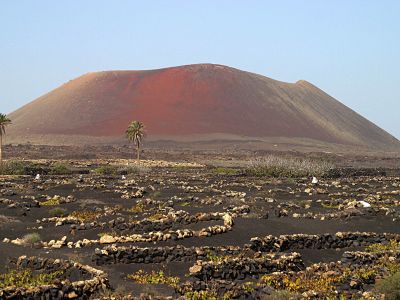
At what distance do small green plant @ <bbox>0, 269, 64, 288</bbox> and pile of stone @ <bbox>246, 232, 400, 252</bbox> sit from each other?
22.1 feet

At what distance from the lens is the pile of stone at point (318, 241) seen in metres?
19.3

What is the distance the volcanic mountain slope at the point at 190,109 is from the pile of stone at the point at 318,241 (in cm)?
11568

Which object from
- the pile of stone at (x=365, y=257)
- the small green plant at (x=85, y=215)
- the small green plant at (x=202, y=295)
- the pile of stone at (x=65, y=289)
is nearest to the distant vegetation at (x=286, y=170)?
the small green plant at (x=85, y=215)

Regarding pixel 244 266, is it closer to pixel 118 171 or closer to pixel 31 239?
pixel 31 239

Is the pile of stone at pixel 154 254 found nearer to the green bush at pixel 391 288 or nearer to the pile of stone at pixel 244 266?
the pile of stone at pixel 244 266

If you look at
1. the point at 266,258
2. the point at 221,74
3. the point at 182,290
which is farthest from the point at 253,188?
the point at 221,74

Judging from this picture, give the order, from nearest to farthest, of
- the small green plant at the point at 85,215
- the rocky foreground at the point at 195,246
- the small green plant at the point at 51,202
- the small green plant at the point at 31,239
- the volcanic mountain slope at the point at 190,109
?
1. the rocky foreground at the point at 195,246
2. the small green plant at the point at 31,239
3. the small green plant at the point at 85,215
4. the small green plant at the point at 51,202
5. the volcanic mountain slope at the point at 190,109

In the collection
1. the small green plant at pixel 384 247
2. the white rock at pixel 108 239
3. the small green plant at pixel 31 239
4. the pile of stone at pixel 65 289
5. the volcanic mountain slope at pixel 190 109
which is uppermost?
the volcanic mountain slope at pixel 190 109

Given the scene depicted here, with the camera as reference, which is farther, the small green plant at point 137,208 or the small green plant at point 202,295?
the small green plant at point 137,208

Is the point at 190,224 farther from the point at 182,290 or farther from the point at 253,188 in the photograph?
the point at 253,188

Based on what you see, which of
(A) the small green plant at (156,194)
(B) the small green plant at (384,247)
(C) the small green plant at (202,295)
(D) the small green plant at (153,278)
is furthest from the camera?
(A) the small green plant at (156,194)

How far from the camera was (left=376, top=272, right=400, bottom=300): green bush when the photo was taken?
39.8ft

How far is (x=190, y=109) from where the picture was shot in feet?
509

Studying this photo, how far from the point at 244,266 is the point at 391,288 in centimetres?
464
